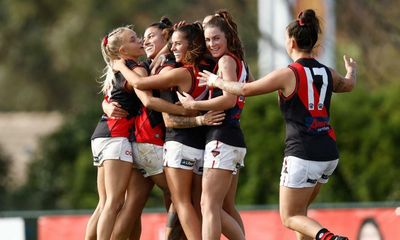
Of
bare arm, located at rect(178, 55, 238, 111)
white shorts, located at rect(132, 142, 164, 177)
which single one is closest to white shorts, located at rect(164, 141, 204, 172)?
white shorts, located at rect(132, 142, 164, 177)

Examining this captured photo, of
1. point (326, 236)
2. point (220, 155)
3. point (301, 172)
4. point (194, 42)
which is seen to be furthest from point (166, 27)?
point (326, 236)

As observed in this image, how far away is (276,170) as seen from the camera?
17656 millimetres

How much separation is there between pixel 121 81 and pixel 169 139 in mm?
742

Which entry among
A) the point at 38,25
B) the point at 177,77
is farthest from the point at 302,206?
the point at 38,25

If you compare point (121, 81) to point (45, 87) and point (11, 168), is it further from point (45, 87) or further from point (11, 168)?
point (45, 87)

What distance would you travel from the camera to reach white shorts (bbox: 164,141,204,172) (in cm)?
945

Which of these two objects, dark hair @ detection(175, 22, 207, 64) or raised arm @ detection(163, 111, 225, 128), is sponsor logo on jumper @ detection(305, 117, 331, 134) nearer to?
raised arm @ detection(163, 111, 225, 128)

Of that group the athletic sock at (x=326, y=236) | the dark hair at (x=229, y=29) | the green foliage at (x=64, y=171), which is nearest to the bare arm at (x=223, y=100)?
the dark hair at (x=229, y=29)

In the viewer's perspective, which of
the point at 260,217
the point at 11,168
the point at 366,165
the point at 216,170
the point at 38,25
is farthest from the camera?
the point at 38,25

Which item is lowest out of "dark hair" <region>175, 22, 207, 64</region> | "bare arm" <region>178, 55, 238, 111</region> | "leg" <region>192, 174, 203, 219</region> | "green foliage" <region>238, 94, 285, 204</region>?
"green foliage" <region>238, 94, 285, 204</region>

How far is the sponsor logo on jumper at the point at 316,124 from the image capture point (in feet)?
30.1

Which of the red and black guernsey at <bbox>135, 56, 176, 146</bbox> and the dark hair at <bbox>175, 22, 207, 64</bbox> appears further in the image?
the red and black guernsey at <bbox>135, 56, 176, 146</bbox>

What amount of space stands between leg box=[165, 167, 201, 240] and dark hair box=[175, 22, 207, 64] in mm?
944

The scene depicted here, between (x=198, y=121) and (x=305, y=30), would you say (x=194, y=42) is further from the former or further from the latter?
(x=305, y=30)
